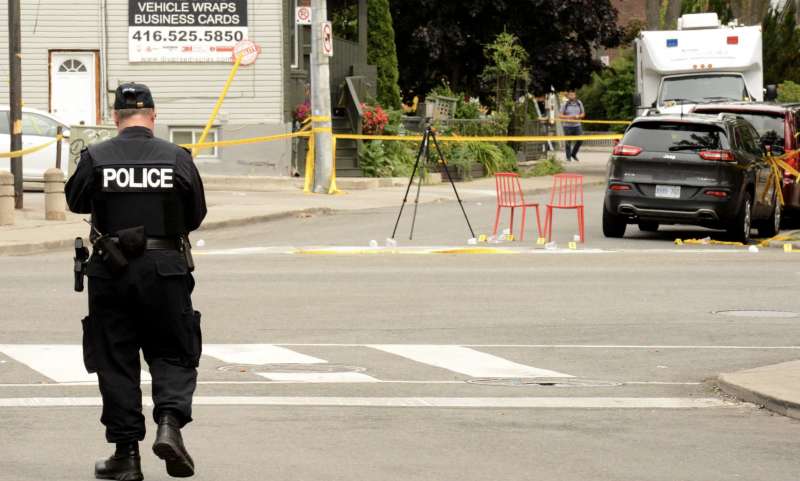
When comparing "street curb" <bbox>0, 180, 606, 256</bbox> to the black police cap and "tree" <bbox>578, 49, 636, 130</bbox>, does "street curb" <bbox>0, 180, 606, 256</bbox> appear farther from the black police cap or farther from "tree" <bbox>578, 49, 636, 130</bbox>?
"tree" <bbox>578, 49, 636, 130</bbox>

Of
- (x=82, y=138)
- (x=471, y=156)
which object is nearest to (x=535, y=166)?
(x=471, y=156)

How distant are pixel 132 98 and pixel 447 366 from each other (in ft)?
14.4

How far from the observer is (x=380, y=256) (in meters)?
19.6

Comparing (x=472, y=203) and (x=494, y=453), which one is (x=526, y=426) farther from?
(x=472, y=203)

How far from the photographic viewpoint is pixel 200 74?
110 ft

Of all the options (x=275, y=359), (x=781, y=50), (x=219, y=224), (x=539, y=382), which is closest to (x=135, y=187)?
(x=539, y=382)

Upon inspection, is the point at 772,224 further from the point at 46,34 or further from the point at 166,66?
the point at 46,34

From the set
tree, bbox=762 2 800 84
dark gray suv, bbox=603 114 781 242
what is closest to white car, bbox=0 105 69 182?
dark gray suv, bbox=603 114 781 242

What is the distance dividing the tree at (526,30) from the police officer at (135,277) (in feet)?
121

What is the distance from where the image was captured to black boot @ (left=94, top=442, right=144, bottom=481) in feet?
23.9

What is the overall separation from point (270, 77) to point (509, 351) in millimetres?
22424

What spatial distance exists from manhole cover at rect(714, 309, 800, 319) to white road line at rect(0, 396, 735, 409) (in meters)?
4.31

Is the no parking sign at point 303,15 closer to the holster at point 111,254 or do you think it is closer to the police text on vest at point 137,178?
the police text on vest at point 137,178

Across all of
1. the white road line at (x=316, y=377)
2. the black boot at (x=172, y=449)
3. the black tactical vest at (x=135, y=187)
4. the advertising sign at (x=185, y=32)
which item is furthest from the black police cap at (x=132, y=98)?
the advertising sign at (x=185, y=32)
